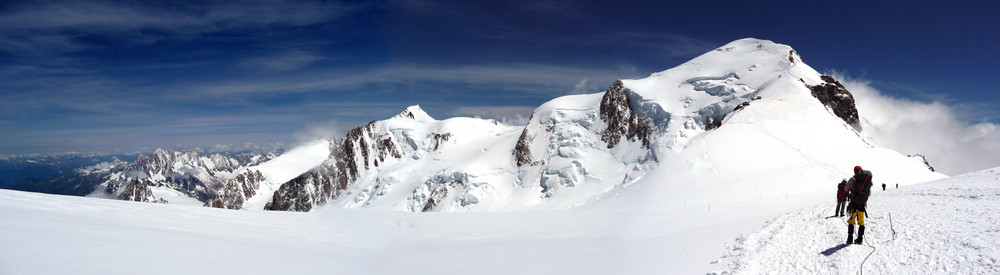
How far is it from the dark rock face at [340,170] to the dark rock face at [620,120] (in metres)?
78.3

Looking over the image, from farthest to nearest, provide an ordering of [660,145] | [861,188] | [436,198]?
[436,198] < [660,145] < [861,188]

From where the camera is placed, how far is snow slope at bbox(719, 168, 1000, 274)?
8750 millimetres

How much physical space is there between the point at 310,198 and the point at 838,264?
195027mm

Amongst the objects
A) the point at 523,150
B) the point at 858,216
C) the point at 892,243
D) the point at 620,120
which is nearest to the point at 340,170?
the point at 523,150

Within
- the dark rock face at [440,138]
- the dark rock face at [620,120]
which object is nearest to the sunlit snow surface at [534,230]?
the dark rock face at [620,120]

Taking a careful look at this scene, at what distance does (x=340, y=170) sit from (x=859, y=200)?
7076 inches

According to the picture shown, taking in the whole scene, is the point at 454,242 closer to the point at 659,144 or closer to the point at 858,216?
the point at 858,216

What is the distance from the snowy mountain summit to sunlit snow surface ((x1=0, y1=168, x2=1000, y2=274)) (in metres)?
20.7

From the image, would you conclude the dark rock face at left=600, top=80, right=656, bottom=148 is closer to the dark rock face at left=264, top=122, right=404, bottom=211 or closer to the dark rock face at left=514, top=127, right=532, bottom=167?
the dark rock face at left=514, top=127, right=532, bottom=167

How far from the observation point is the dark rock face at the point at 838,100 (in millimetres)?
69500

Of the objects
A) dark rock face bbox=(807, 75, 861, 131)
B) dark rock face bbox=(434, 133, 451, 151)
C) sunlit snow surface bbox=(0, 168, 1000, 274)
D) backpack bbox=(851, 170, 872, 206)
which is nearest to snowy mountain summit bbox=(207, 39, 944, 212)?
dark rock face bbox=(807, 75, 861, 131)

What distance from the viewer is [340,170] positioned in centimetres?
17550

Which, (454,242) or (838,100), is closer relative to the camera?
(454,242)

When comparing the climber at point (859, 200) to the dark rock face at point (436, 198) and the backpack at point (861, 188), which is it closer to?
the backpack at point (861, 188)
